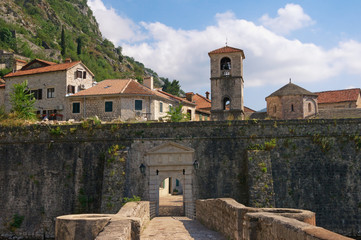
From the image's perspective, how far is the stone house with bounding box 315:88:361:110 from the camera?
4162 centimetres

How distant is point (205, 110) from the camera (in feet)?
165

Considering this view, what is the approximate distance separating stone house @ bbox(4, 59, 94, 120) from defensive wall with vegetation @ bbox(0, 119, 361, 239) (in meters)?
13.2

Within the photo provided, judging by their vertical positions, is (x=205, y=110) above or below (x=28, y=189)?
above

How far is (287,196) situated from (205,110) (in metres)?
32.4

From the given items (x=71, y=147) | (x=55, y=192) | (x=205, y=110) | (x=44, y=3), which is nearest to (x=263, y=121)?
(x=71, y=147)

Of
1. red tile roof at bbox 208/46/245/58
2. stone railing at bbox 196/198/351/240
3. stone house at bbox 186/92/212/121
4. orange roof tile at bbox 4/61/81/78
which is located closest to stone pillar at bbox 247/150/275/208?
stone railing at bbox 196/198/351/240

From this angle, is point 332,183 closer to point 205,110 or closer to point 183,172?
point 183,172

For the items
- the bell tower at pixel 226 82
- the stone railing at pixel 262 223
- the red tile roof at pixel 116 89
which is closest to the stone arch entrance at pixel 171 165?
the stone railing at pixel 262 223

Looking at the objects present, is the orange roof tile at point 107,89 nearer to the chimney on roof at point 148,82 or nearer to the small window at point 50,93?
the small window at point 50,93

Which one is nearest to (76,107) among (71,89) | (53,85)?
(71,89)

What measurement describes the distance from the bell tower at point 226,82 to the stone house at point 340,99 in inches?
641

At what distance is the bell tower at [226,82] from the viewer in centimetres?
3198

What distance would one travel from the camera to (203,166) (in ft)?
62.3

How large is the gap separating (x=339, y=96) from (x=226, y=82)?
18968 millimetres
